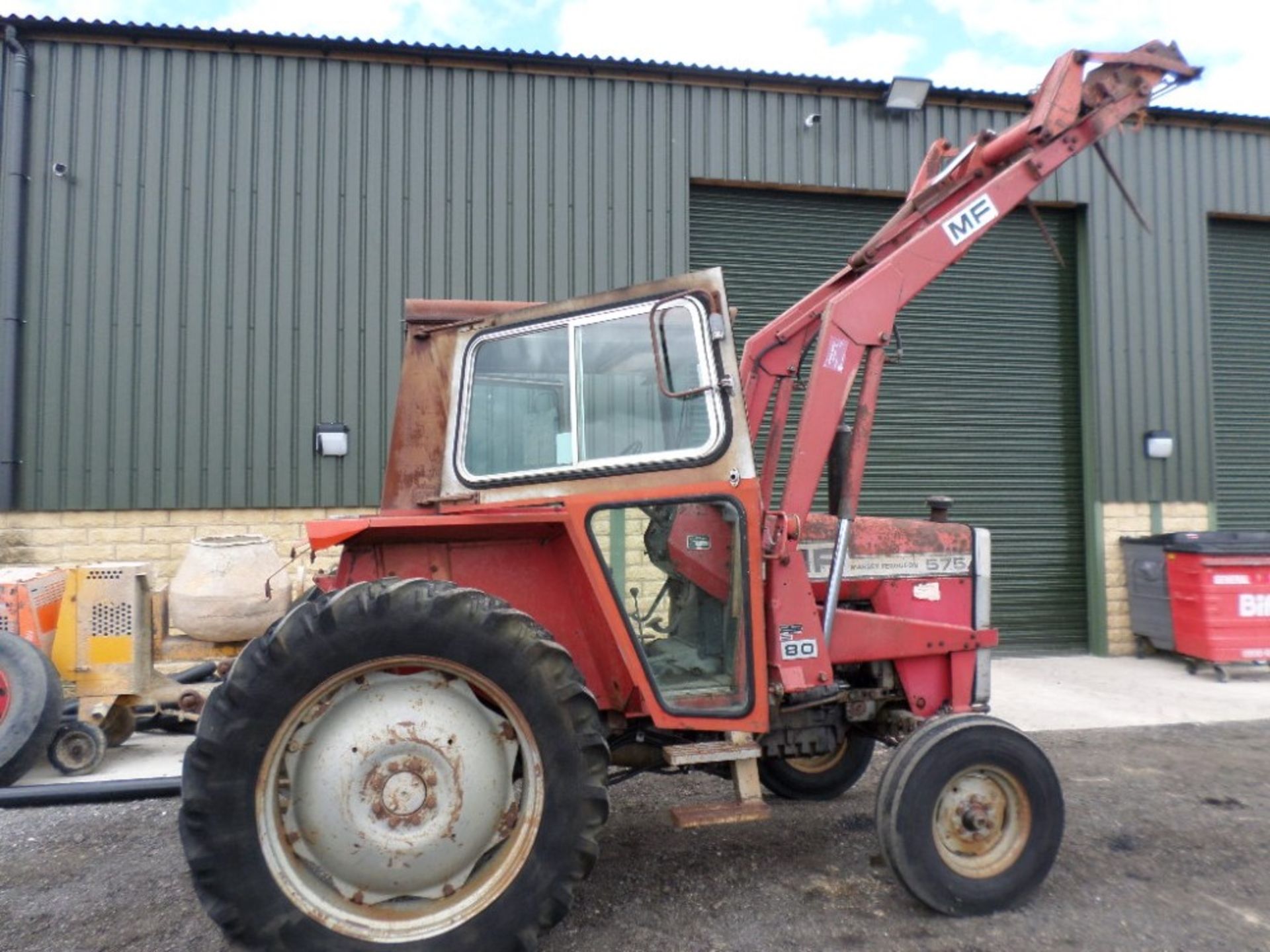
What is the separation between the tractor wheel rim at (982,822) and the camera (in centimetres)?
346

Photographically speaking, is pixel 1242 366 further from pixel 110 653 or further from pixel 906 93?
pixel 110 653

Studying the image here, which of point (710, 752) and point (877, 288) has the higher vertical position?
point (877, 288)

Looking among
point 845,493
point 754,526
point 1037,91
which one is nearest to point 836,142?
point 1037,91

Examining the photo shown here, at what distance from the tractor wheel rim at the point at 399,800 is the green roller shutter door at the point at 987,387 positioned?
6971 mm

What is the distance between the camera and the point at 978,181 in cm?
414

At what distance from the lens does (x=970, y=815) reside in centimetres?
345

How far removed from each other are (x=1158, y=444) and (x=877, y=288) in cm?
738

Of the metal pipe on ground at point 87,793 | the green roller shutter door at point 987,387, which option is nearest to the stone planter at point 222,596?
the metal pipe on ground at point 87,793

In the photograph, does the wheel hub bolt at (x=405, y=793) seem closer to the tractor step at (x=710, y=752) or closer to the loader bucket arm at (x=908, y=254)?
the tractor step at (x=710, y=752)

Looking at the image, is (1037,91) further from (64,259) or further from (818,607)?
(64,259)

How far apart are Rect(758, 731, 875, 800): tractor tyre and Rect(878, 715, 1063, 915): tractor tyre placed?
3.92 feet

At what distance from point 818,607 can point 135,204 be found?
7440mm

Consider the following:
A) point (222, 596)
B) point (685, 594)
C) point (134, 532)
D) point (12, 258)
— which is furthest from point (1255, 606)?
point (12, 258)

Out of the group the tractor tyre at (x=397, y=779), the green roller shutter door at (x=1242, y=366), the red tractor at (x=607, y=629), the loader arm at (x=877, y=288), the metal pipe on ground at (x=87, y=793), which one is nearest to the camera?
the tractor tyre at (x=397, y=779)
